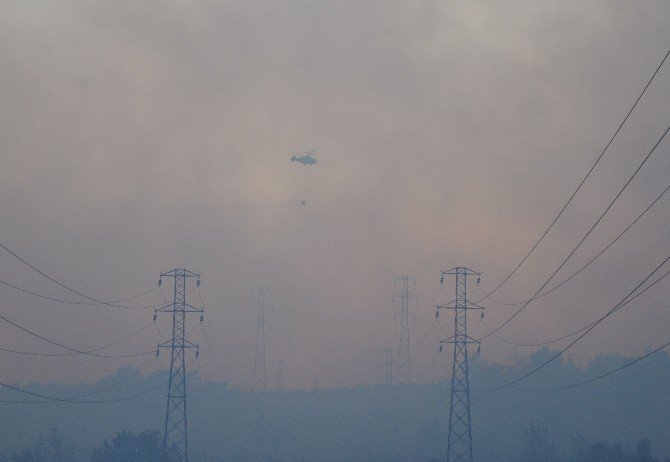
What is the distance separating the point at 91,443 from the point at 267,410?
1803 inches

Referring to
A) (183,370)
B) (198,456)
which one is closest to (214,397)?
(198,456)

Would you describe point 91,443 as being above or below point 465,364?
below

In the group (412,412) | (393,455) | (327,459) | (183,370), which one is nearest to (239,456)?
(327,459)

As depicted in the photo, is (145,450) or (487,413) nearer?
(145,450)

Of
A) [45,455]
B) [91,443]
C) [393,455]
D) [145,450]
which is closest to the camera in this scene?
[145,450]

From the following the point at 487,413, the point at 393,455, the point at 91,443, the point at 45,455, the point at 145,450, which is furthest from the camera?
the point at 487,413

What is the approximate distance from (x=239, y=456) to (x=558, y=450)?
57816 millimetres

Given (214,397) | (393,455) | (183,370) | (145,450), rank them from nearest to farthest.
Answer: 1. (183,370)
2. (145,450)
3. (393,455)
4. (214,397)

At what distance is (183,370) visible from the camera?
6556cm

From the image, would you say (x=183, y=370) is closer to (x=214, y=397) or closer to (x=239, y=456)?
(x=239, y=456)

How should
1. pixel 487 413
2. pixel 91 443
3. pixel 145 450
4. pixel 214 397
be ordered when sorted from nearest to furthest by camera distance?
pixel 145 450 < pixel 91 443 < pixel 487 413 < pixel 214 397

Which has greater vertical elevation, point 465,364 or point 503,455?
point 465,364

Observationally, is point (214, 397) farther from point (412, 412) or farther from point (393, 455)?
point (393, 455)

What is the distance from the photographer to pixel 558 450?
5413 inches
